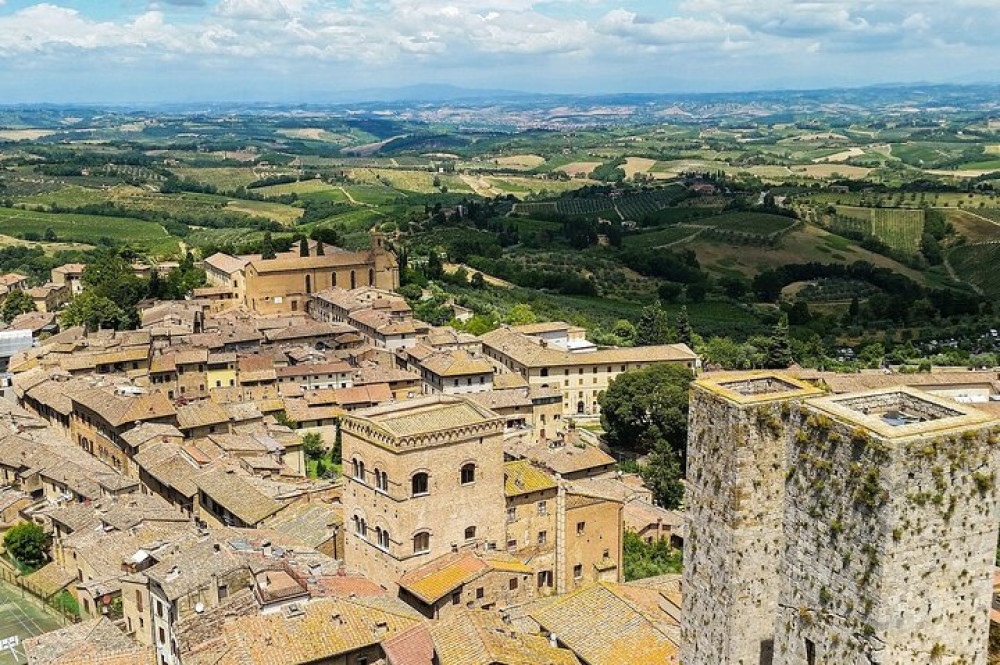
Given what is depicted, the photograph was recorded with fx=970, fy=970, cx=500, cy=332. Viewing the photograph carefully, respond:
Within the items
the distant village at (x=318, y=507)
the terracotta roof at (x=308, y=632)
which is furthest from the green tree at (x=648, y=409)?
the terracotta roof at (x=308, y=632)

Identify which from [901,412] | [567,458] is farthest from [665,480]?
[901,412]

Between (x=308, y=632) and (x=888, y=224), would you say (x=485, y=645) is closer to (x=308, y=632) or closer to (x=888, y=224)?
(x=308, y=632)

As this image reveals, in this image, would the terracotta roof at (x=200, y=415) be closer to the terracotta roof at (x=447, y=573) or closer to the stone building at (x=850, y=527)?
the terracotta roof at (x=447, y=573)

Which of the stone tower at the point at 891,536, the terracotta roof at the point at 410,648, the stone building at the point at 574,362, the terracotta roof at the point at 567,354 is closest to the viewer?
the stone tower at the point at 891,536

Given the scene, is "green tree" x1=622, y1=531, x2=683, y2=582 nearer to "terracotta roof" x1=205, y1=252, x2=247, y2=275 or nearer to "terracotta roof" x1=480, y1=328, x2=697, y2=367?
"terracotta roof" x1=480, y1=328, x2=697, y2=367

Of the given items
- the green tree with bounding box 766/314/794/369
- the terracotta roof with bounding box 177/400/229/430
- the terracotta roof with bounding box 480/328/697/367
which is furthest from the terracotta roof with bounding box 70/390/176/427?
the green tree with bounding box 766/314/794/369
